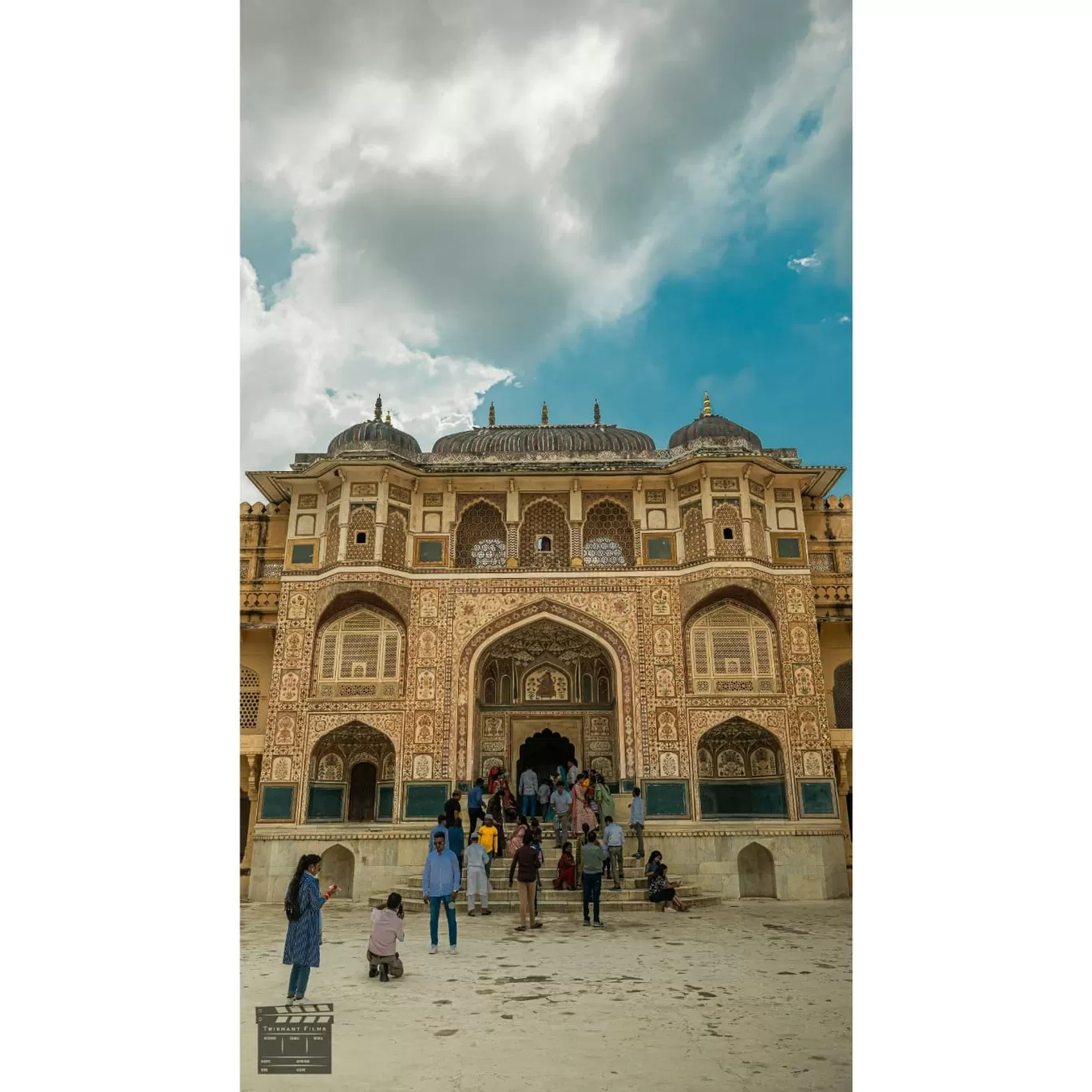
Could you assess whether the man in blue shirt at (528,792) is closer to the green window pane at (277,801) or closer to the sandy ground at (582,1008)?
the green window pane at (277,801)

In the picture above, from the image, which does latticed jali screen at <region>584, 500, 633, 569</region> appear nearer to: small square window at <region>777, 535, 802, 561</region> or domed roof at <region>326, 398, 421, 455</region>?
small square window at <region>777, 535, 802, 561</region>

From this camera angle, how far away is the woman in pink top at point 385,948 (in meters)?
7.11

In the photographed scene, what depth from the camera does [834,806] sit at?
1589 centimetres

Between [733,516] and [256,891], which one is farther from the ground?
[733,516]

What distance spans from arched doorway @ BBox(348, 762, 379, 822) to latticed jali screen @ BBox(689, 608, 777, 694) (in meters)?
6.85

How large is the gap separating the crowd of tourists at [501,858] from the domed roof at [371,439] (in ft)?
24.7

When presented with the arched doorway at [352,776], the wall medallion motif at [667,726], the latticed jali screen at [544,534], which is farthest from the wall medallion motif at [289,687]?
the wall medallion motif at [667,726]

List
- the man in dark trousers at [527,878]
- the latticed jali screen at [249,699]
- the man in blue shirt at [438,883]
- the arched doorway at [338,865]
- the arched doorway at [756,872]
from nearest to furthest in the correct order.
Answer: the man in blue shirt at [438,883]
the man in dark trousers at [527,878]
the arched doorway at [756,872]
the arched doorway at [338,865]
the latticed jali screen at [249,699]

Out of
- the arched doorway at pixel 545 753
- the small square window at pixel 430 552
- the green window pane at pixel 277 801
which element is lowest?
the green window pane at pixel 277 801

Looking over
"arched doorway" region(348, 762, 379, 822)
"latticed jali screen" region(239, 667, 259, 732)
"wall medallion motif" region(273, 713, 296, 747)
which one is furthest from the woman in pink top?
"latticed jali screen" region(239, 667, 259, 732)

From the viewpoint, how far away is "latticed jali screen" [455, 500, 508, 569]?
18.3 metres

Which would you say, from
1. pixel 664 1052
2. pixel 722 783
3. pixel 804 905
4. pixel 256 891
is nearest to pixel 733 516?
pixel 722 783

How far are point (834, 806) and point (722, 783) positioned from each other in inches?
82.2
